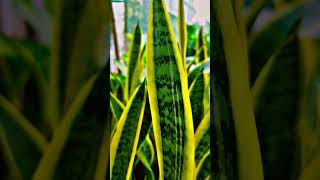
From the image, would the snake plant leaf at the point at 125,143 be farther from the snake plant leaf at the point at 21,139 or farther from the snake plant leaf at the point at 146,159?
the snake plant leaf at the point at 21,139

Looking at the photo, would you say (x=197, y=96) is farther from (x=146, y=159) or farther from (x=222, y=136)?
(x=222, y=136)

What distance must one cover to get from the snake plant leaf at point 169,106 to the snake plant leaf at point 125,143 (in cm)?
4

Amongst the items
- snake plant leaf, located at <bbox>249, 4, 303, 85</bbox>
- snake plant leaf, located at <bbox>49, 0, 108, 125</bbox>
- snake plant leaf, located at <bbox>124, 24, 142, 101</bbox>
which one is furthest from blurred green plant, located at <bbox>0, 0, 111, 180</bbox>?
snake plant leaf, located at <bbox>124, 24, 142, 101</bbox>

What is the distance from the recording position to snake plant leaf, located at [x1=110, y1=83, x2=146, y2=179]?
0.49 m

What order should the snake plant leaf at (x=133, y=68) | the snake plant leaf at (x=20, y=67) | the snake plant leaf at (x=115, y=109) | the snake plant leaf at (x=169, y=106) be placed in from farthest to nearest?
1. the snake plant leaf at (x=133, y=68)
2. the snake plant leaf at (x=115, y=109)
3. the snake plant leaf at (x=169, y=106)
4. the snake plant leaf at (x=20, y=67)

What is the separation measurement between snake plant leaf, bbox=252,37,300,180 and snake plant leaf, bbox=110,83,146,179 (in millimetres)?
206

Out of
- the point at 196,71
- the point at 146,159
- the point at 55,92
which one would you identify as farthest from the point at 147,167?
the point at 55,92

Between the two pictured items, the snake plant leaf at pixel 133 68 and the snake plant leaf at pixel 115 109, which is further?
the snake plant leaf at pixel 133 68


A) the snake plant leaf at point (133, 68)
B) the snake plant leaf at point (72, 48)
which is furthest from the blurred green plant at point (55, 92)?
the snake plant leaf at point (133, 68)

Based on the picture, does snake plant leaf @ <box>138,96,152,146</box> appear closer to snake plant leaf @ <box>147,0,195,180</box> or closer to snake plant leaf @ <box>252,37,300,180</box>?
snake plant leaf @ <box>147,0,195,180</box>

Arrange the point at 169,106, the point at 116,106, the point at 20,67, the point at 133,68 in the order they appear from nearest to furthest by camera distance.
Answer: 1. the point at 20,67
2. the point at 169,106
3. the point at 116,106
4. the point at 133,68

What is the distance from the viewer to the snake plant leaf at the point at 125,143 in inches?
19.5

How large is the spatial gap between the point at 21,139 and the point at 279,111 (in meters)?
0.21

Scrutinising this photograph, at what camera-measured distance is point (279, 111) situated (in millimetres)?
323
